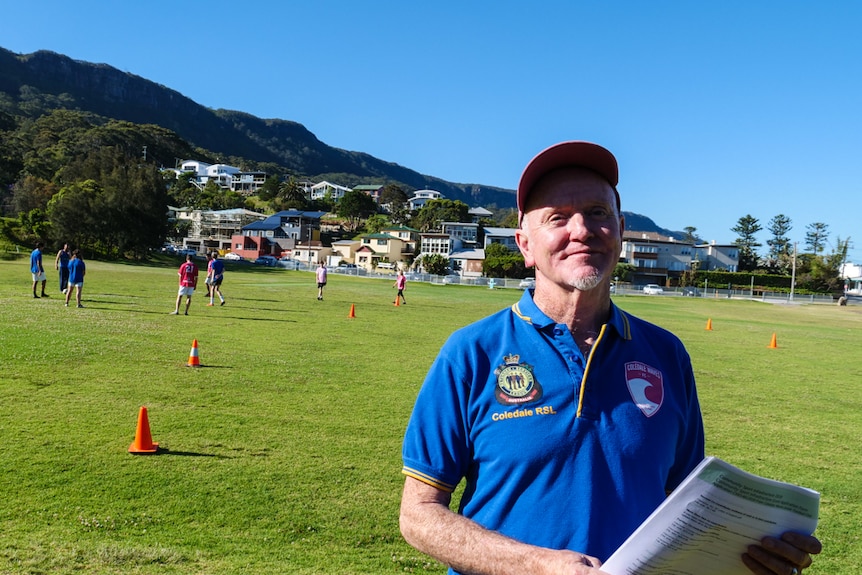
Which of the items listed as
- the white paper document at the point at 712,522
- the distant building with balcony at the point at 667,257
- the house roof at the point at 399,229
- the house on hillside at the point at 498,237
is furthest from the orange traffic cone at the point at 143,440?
the house roof at the point at 399,229

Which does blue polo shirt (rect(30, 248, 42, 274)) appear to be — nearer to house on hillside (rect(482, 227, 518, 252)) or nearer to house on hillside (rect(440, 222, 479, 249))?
house on hillside (rect(482, 227, 518, 252))

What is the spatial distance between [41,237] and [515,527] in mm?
77981

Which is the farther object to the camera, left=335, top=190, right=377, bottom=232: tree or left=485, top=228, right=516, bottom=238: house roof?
left=335, top=190, right=377, bottom=232: tree

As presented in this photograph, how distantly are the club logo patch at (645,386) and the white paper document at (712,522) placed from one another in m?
0.46

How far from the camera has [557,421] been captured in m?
2.05

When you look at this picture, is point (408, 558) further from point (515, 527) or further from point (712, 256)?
point (712, 256)

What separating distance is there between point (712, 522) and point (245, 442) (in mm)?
6554

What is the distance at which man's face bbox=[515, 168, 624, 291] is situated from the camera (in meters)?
2.28

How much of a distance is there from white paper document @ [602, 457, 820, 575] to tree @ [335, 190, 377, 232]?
15338 centimetres

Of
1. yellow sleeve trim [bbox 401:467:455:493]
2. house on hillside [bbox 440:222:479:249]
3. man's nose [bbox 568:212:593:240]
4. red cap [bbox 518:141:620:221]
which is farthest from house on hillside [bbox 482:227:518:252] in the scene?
yellow sleeve trim [bbox 401:467:455:493]

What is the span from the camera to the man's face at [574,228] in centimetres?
228

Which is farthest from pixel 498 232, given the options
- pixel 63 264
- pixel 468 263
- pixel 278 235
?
pixel 63 264

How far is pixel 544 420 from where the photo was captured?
2.06 m

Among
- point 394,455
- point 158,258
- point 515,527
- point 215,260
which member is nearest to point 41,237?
point 158,258
